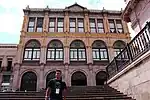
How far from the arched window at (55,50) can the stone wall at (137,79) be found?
15650 mm

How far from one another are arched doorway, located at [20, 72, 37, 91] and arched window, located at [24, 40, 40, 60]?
237cm

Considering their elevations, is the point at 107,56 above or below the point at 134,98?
above

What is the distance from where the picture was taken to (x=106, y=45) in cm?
2452

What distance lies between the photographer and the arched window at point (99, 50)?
23859 millimetres

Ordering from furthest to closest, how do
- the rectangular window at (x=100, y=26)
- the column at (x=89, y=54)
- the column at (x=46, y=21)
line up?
the rectangular window at (x=100, y=26) < the column at (x=46, y=21) < the column at (x=89, y=54)

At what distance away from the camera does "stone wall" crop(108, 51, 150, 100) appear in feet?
18.7

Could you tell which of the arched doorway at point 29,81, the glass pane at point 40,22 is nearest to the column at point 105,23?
the glass pane at point 40,22

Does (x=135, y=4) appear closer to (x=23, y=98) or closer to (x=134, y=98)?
(x=134, y=98)

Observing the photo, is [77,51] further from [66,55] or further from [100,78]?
[100,78]

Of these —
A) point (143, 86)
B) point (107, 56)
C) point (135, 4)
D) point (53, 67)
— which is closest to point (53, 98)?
point (143, 86)

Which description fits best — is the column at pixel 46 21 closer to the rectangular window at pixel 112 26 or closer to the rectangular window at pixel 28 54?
the rectangular window at pixel 28 54

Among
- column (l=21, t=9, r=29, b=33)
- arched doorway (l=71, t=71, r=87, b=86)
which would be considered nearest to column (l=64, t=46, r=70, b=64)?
arched doorway (l=71, t=71, r=87, b=86)

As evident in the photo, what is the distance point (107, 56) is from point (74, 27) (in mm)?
7069

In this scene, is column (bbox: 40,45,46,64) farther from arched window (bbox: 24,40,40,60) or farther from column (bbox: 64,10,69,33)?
column (bbox: 64,10,69,33)
